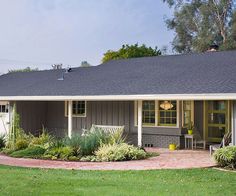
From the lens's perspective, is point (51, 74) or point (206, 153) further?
point (51, 74)

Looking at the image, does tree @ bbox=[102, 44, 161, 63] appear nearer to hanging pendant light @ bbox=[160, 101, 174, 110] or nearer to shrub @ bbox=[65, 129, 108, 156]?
hanging pendant light @ bbox=[160, 101, 174, 110]

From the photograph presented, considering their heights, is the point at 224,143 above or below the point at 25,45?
below

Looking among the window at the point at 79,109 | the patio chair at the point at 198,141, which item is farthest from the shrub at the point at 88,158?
the window at the point at 79,109

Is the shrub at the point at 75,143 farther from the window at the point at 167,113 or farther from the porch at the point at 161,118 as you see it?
the window at the point at 167,113

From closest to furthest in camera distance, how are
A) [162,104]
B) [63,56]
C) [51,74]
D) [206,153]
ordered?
[206,153]
[162,104]
[51,74]
[63,56]

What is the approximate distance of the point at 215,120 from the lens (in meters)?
17.3

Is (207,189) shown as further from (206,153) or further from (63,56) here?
(63,56)

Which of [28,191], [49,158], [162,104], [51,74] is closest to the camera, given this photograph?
[28,191]

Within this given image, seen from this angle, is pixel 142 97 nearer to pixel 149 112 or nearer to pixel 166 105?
pixel 166 105

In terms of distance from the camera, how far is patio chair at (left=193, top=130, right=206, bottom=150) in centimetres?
1673

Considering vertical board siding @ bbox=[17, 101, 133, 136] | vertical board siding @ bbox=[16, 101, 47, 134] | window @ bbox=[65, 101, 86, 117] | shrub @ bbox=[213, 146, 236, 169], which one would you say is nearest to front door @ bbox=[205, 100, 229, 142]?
vertical board siding @ bbox=[17, 101, 133, 136]

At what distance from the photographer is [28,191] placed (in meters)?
8.59

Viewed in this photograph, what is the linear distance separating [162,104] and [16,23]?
1186cm

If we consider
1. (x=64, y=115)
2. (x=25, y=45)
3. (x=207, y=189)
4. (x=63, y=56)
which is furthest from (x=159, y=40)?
(x=207, y=189)
